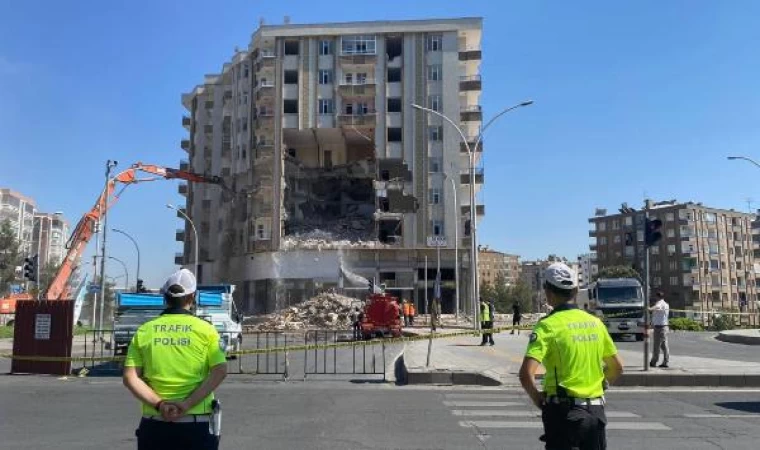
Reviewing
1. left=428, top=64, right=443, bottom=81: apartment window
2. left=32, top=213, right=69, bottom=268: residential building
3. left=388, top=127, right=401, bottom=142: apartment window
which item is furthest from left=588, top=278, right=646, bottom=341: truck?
left=32, top=213, right=69, bottom=268: residential building

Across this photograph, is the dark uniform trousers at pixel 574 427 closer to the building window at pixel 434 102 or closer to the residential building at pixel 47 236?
the building window at pixel 434 102

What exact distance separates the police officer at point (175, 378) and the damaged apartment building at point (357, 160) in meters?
59.4

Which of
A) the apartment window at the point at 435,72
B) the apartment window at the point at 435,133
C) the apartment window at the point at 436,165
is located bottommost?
the apartment window at the point at 436,165

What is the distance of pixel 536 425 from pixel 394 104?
2411 inches

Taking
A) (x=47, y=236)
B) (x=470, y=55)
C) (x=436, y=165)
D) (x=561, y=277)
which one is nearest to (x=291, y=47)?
(x=470, y=55)

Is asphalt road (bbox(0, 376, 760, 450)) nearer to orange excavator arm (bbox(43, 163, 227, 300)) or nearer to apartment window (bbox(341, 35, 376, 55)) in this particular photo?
orange excavator arm (bbox(43, 163, 227, 300))

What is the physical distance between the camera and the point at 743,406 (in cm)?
1105

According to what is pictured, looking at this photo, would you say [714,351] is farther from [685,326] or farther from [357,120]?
[357,120]

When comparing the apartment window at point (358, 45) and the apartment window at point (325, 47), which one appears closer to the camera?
the apartment window at point (358, 45)

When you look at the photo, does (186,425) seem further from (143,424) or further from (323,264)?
(323,264)

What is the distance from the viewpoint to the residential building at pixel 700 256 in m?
112

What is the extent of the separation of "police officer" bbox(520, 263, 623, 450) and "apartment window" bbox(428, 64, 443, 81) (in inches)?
2604

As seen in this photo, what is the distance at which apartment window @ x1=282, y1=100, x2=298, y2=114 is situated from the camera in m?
68.9

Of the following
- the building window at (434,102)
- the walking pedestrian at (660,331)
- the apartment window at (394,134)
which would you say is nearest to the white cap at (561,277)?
the walking pedestrian at (660,331)
